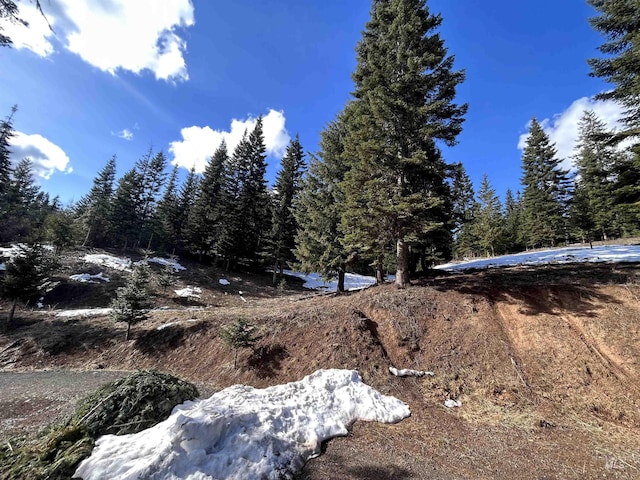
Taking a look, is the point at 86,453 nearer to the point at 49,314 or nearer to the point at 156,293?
the point at 49,314

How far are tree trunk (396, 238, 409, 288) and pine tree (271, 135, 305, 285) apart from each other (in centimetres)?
1702

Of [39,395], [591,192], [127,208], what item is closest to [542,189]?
[591,192]

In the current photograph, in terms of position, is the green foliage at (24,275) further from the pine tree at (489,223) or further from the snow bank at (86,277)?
the pine tree at (489,223)

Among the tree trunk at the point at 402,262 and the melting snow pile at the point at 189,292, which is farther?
the melting snow pile at the point at 189,292

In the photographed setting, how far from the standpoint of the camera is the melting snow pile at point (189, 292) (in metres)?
20.5

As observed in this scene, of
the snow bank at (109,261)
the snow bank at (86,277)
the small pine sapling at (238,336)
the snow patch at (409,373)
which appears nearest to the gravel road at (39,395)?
the small pine sapling at (238,336)

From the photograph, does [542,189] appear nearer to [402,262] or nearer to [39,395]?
[402,262]

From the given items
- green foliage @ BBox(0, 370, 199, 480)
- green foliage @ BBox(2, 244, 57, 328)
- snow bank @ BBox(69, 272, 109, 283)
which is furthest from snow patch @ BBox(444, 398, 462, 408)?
snow bank @ BBox(69, 272, 109, 283)

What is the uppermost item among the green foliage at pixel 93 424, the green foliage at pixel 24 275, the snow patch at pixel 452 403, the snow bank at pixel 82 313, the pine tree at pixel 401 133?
the pine tree at pixel 401 133

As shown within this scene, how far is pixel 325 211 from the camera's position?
1543 cm

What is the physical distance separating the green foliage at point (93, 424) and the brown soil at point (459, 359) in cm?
318

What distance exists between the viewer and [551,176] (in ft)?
105

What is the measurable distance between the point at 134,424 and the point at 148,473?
179 centimetres

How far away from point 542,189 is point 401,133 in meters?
31.0
